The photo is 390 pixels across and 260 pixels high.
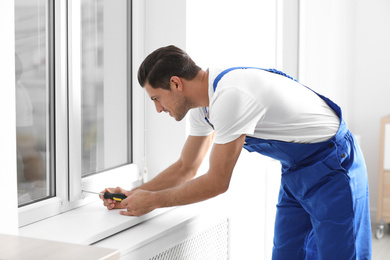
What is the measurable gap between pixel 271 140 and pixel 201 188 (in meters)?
0.29

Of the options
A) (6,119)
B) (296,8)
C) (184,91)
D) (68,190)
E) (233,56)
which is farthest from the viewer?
(296,8)

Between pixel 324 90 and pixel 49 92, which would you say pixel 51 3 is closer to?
pixel 49 92

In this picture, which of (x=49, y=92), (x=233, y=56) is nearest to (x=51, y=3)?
(x=49, y=92)

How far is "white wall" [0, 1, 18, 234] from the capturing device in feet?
4.58

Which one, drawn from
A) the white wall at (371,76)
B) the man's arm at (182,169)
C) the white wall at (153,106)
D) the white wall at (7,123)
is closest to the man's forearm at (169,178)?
the man's arm at (182,169)

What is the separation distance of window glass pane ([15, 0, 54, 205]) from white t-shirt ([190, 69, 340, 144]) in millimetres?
533

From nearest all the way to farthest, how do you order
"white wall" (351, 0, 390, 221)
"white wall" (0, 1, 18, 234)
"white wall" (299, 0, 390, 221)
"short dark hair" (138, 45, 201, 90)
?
"white wall" (0, 1, 18, 234)
"short dark hair" (138, 45, 201, 90)
"white wall" (299, 0, 390, 221)
"white wall" (351, 0, 390, 221)

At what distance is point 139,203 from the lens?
6.18ft

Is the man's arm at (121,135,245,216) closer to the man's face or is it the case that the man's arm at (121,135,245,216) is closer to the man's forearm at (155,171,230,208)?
the man's forearm at (155,171,230,208)

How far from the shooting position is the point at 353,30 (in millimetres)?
4484

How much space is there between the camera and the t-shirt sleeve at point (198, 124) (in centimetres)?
204

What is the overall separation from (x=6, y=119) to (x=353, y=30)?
11.8ft

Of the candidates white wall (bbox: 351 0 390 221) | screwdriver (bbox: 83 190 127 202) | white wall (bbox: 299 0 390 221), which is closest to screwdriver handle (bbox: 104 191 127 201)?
screwdriver (bbox: 83 190 127 202)

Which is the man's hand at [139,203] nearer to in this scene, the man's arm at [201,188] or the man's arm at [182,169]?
the man's arm at [201,188]
